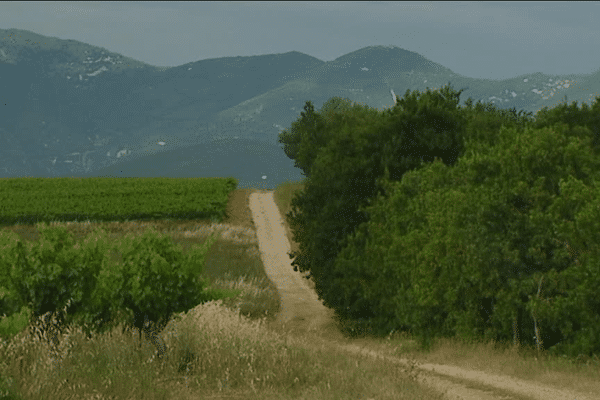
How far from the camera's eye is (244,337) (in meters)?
13.6

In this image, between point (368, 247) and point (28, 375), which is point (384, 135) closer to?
point (368, 247)

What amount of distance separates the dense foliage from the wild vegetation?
6 centimetres

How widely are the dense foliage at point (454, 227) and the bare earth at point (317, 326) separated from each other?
69.5 inches

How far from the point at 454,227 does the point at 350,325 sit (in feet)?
24.4

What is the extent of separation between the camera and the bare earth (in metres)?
13.1

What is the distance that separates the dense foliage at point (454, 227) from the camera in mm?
17047

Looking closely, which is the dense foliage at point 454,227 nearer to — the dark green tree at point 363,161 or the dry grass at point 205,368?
the dark green tree at point 363,161

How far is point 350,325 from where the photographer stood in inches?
1005

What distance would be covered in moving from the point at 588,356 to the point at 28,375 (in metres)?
11.9

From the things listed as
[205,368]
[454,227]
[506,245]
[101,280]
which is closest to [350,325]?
[454,227]

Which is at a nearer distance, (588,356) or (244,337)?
(244,337)

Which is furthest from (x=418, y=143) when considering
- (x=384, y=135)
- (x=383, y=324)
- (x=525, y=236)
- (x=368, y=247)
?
(x=525, y=236)

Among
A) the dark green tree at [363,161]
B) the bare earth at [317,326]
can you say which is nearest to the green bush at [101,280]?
the bare earth at [317,326]

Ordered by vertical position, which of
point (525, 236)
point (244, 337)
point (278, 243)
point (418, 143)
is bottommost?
point (278, 243)
